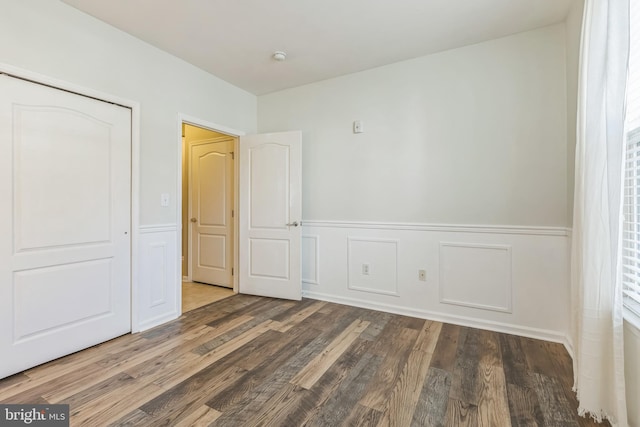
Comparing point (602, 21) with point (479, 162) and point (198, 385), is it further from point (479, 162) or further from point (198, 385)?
point (198, 385)

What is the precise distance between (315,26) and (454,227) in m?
2.18

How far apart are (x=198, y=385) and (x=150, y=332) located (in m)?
1.09

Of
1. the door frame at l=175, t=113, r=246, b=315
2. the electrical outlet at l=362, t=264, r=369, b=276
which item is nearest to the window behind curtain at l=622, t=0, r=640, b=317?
the electrical outlet at l=362, t=264, r=369, b=276

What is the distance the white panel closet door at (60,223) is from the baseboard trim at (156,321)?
0.41 ft

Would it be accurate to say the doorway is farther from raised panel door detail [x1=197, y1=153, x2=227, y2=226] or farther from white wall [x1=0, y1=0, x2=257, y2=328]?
white wall [x1=0, y1=0, x2=257, y2=328]

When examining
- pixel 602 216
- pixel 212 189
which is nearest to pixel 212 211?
pixel 212 189

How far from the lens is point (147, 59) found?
107 inches

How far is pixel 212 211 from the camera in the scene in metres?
4.19


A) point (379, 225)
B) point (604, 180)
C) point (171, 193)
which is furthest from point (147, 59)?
point (604, 180)

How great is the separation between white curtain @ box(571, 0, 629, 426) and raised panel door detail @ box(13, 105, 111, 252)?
3.25 meters

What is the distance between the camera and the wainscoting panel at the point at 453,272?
2.50 meters

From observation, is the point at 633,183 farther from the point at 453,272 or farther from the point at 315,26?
the point at 315,26

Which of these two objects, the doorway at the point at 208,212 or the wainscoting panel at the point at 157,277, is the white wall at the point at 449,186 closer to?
the doorway at the point at 208,212

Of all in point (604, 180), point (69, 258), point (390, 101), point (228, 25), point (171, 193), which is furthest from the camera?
point (390, 101)
